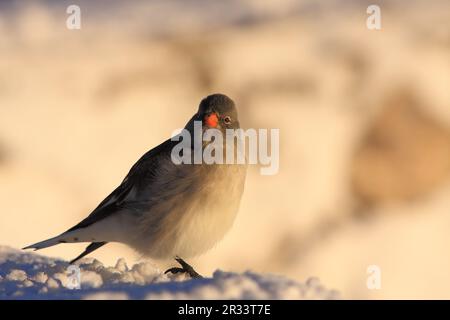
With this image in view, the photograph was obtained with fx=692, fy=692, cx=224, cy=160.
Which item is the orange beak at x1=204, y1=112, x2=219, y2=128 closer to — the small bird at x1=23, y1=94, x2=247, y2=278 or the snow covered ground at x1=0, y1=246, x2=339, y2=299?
the small bird at x1=23, y1=94, x2=247, y2=278

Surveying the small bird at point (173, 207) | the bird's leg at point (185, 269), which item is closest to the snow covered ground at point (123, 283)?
the bird's leg at point (185, 269)

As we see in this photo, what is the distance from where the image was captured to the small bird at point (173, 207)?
6820 millimetres

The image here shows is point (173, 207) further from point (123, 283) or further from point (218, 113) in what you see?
point (123, 283)

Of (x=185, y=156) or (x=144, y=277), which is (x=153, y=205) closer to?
(x=185, y=156)

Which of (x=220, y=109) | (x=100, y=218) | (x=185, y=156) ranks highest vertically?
(x=220, y=109)

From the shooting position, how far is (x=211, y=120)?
704 centimetres

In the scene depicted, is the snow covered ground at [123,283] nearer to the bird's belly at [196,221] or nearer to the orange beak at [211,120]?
the bird's belly at [196,221]

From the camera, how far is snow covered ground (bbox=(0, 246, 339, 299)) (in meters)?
4.65

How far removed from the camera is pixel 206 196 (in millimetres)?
6801

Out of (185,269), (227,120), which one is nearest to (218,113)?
(227,120)

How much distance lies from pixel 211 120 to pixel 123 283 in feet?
6.51
